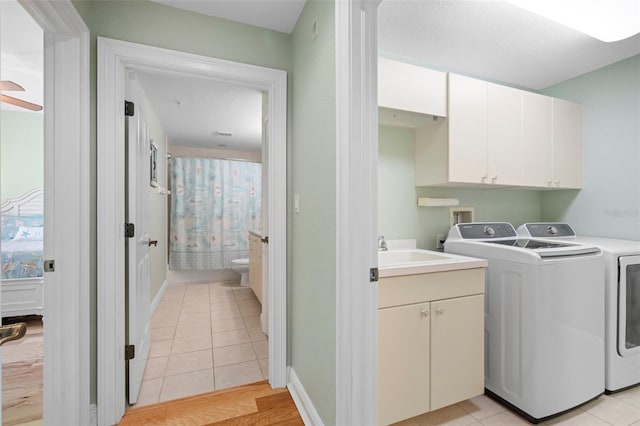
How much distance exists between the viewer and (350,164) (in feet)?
4.06

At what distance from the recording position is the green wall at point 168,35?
161cm

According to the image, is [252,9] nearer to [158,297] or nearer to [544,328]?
[544,328]

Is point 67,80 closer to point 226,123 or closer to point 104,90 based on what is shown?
point 104,90

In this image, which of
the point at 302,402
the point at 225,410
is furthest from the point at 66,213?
the point at 302,402

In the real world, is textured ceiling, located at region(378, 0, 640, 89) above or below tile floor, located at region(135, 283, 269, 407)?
above

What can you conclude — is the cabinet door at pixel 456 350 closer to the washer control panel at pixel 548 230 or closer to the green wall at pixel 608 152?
the washer control panel at pixel 548 230

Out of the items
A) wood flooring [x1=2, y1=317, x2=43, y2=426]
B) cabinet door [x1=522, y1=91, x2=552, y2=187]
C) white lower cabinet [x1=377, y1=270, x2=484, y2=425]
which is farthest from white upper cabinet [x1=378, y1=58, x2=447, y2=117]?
wood flooring [x1=2, y1=317, x2=43, y2=426]

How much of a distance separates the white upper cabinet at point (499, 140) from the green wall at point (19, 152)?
154 inches

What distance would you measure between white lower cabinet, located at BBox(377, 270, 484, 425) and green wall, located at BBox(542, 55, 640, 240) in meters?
1.66

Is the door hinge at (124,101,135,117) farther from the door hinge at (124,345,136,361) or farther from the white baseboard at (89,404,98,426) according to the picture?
the white baseboard at (89,404,98,426)

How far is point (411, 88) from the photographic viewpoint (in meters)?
1.99

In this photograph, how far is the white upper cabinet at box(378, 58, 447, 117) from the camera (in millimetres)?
1935

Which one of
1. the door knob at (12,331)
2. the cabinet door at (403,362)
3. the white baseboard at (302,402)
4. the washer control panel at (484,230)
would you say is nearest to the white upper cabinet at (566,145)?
the washer control panel at (484,230)

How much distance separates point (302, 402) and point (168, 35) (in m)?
2.24
